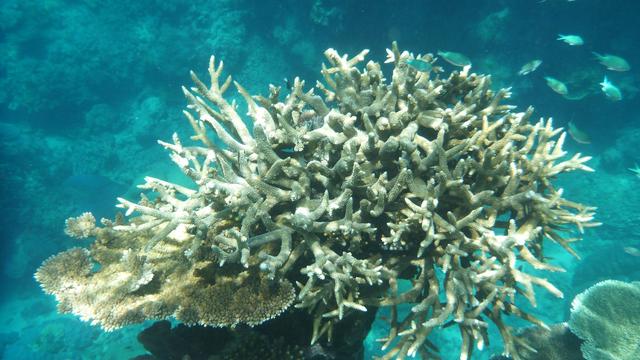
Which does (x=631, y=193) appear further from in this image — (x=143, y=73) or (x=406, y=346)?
(x=143, y=73)

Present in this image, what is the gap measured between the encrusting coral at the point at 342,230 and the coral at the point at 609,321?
1989mm

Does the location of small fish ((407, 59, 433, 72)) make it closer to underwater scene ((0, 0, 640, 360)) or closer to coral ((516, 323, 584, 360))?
underwater scene ((0, 0, 640, 360))

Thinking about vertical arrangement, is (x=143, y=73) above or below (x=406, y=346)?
above

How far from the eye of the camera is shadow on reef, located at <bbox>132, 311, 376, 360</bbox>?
3158 mm

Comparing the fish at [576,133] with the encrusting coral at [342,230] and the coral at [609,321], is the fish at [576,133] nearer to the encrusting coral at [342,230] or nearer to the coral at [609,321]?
the coral at [609,321]

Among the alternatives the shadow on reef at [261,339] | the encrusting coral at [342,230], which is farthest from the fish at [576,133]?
the shadow on reef at [261,339]

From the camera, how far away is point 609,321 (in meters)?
4.45

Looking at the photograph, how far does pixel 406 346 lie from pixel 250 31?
16.0 metres

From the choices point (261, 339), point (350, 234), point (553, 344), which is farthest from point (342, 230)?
point (553, 344)

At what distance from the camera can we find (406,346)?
2.97m

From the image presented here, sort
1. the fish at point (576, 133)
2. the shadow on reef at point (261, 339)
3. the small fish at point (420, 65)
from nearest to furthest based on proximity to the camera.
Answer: the shadow on reef at point (261, 339), the small fish at point (420, 65), the fish at point (576, 133)

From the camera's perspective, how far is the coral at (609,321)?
423cm

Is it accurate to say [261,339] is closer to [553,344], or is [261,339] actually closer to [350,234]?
[350,234]

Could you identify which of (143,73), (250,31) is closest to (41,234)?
(143,73)
